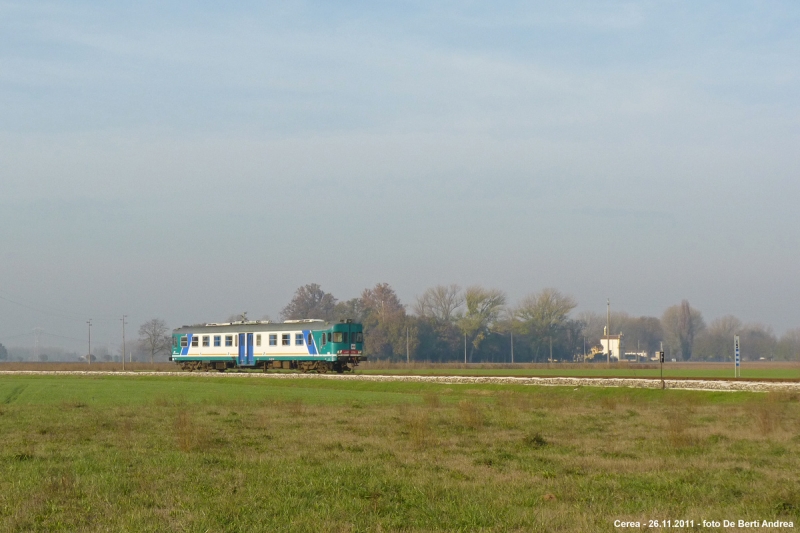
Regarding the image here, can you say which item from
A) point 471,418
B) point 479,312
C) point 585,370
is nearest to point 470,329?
point 479,312

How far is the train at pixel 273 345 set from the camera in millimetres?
50875

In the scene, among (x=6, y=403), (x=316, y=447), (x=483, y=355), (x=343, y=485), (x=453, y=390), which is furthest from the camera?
(x=483, y=355)

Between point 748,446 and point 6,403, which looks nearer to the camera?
point 748,446

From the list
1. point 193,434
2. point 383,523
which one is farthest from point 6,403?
point 383,523

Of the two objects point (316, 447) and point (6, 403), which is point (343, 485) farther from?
point (6, 403)

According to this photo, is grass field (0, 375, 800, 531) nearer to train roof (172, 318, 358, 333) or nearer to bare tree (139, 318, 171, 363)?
train roof (172, 318, 358, 333)

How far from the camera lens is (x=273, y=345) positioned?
53.8 m

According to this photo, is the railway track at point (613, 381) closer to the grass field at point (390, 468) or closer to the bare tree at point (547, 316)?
the grass field at point (390, 468)

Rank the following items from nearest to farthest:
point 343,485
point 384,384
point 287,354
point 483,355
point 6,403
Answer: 1. point 343,485
2. point 6,403
3. point 384,384
4. point 287,354
5. point 483,355

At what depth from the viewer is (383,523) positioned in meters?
9.50

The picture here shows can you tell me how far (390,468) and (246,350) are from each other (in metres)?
43.4

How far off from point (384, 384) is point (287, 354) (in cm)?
1378

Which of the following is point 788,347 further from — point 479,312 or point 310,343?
point 310,343

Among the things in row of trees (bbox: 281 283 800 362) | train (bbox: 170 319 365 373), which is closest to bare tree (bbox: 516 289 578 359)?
row of trees (bbox: 281 283 800 362)
